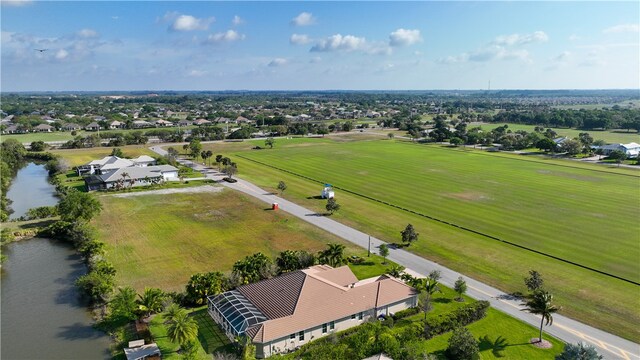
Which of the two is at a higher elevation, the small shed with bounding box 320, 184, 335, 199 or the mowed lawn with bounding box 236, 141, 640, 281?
the small shed with bounding box 320, 184, 335, 199

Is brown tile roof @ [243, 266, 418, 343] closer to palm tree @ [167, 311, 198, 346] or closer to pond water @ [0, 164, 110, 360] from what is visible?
palm tree @ [167, 311, 198, 346]

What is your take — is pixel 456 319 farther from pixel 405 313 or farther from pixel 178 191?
pixel 178 191

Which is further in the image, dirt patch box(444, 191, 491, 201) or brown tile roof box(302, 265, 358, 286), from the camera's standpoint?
dirt patch box(444, 191, 491, 201)

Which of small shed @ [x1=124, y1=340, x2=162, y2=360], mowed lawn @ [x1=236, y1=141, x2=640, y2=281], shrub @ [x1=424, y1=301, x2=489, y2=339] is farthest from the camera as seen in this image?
mowed lawn @ [x1=236, y1=141, x2=640, y2=281]

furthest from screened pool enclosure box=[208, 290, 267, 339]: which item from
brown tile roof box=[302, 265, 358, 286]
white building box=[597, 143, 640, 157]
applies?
white building box=[597, 143, 640, 157]

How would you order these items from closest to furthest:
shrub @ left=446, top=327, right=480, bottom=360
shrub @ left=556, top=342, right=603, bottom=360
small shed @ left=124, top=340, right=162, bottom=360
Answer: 1. shrub @ left=556, top=342, right=603, bottom=360
2. shrub @ left=446, top=327, right=480, bottom=360
3. small shed @ left=124, top=340, right=162, bottom=360

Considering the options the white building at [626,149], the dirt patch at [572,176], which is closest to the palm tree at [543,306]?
the dirt patch at [572,176]
